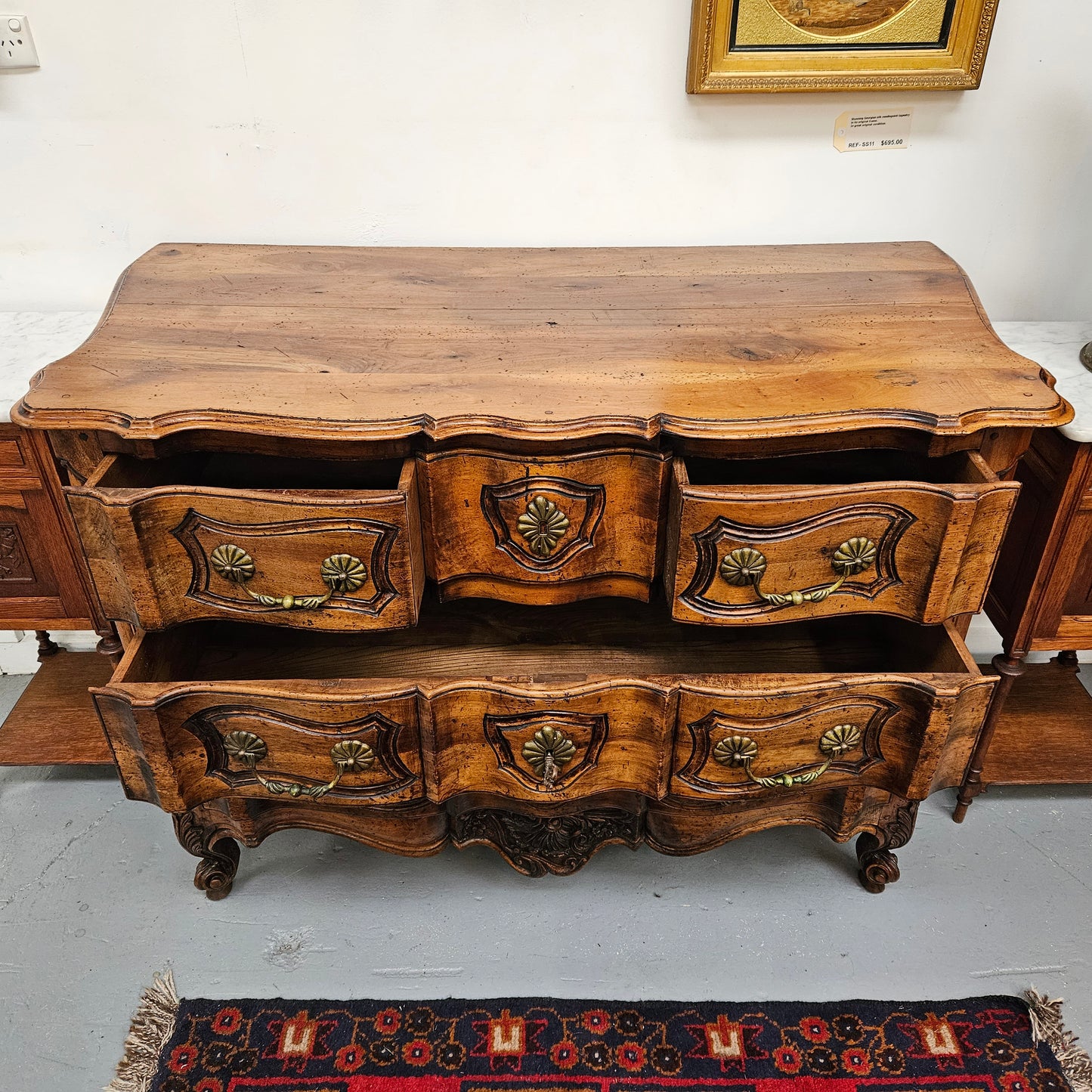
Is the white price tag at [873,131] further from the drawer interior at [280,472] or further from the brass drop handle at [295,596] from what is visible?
the brass drop handle at [295,596]

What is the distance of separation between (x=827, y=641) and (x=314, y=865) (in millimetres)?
992

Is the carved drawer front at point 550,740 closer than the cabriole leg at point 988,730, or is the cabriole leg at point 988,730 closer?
the carved drawer front at point 550,740

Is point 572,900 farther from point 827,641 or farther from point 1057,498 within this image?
point 1057,498

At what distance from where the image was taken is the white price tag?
1591 mm

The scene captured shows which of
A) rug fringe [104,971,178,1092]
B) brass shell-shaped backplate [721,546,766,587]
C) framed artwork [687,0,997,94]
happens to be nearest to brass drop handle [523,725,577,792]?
brass shell-shaped backplate [721,546,766,587]

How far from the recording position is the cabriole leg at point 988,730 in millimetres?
1598

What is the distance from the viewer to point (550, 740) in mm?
1251

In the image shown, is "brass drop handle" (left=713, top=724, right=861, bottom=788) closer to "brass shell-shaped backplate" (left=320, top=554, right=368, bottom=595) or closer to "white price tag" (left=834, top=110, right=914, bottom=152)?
"brass shell-shaped backplate" (left=320, top=554, right=368, bottom=595)

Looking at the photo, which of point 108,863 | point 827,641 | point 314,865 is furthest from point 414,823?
point 827,641

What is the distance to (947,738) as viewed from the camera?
1.25 m

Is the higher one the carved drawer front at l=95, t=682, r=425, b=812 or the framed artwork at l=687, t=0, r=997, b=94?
the framed artwork at l=687, t=0, r=997, b=94

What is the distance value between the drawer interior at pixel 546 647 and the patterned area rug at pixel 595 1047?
516 mm

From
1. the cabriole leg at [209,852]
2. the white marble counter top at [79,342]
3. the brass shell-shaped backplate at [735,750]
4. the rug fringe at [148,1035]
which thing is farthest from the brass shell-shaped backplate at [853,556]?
the rug fringe at [148,1035]

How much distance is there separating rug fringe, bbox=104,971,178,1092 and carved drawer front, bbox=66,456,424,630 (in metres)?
0.62
